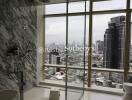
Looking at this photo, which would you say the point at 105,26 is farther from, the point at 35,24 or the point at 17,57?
the point at 17,57

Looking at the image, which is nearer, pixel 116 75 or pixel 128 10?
pixel 128 10

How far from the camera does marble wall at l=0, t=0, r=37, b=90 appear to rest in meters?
3.36

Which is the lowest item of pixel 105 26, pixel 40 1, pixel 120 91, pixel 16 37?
pixel 120 91

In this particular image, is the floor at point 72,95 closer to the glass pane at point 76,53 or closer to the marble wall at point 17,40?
the glass pane at point 76,53

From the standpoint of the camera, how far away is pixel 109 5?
158 inches

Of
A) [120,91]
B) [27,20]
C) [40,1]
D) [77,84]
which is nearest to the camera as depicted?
[77,84]

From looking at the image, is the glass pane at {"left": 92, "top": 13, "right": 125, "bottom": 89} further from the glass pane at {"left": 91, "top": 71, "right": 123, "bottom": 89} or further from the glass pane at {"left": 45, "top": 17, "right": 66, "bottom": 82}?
the glass pane at {"left": 45, "top": 17, "right": 66, "bottom": 82}

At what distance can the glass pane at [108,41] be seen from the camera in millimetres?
4035

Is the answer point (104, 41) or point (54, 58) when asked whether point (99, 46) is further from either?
point (54, 58)

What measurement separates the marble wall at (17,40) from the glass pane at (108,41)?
1673mm

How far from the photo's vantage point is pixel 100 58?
14.0 feet

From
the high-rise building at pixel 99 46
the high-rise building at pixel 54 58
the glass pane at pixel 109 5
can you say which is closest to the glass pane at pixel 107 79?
the high-rise building at pixel 99 46

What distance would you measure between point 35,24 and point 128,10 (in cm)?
244

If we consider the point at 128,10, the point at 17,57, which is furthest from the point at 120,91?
the point at 17,57
